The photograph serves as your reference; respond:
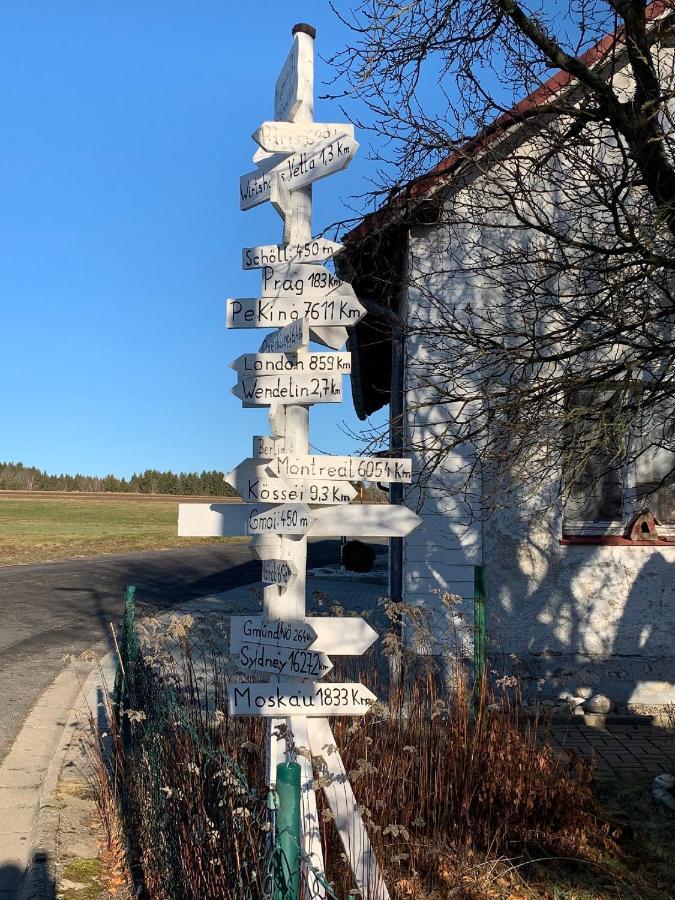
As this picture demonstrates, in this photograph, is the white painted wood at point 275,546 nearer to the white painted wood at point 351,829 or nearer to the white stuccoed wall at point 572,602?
the white painted wood at point 351,829

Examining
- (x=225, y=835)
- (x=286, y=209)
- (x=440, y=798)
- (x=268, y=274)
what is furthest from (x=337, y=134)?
(x=440, y=798)

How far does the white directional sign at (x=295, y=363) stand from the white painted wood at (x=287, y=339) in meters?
0.04

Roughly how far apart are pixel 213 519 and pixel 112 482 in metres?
95.2

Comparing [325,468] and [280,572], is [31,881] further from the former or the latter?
[325,468]

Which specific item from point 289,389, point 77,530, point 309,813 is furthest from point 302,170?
point 77,530

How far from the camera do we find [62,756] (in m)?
6.66

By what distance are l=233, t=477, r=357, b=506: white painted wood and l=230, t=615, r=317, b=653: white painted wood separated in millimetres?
466

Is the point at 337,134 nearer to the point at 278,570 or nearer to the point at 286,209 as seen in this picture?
the point at 286,209

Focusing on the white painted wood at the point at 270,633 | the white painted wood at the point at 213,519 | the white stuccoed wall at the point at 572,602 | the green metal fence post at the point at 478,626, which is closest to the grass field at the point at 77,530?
the white stuccoed wall at the point at 572,602

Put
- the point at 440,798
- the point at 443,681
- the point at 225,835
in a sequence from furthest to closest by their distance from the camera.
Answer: the point at 443,681, the point at 440,798, the point at 225,835

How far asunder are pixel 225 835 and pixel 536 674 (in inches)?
205

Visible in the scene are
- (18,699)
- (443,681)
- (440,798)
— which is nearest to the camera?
(440,798)

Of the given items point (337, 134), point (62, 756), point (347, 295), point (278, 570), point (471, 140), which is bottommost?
point (62, 756)

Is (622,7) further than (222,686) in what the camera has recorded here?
No
